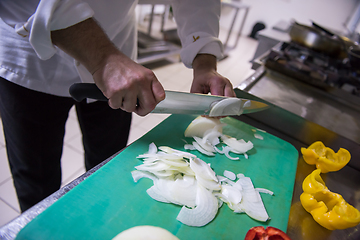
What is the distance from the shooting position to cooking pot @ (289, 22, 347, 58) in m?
1.68

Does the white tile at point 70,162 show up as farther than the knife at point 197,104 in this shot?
Yes

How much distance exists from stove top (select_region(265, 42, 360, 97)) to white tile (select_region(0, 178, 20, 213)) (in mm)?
1643

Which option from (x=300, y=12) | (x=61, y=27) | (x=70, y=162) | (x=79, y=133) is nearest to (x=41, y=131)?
(x=61, y=27)

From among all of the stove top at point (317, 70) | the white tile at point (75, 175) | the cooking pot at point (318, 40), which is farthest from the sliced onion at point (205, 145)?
the cooking pot at point (318, 40)

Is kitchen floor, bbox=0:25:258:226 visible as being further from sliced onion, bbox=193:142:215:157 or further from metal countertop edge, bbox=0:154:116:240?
sliced onion, bbox=193:142:215:157

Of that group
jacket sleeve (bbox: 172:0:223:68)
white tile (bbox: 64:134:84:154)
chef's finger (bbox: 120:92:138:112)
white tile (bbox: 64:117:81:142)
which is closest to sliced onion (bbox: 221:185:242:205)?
chef's finger (bbox: 120:92:138:112)

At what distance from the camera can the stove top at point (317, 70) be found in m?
1.35

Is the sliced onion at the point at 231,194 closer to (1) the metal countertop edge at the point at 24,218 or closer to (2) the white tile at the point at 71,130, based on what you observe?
(1) the metal countertop edge at the point at 24,218

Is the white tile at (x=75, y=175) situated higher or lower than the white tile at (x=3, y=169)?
higher

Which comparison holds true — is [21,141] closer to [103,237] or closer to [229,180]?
[103,237]

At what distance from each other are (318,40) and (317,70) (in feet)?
1.35

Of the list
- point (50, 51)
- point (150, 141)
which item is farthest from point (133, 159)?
point (50, 51)

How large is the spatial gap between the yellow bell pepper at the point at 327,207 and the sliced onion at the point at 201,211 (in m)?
0.26

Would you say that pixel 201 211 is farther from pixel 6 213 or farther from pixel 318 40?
pixel 318 40
